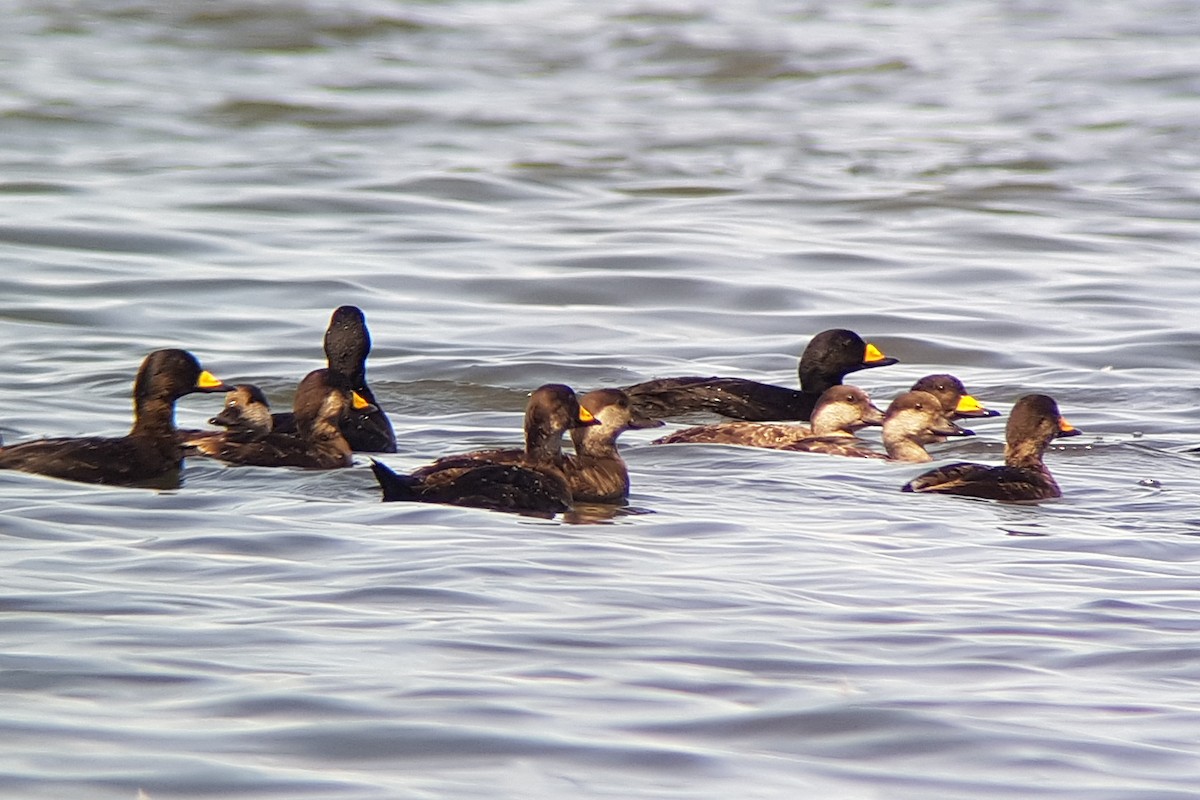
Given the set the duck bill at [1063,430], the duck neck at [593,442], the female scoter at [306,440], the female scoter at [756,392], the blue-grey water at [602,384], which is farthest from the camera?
the female scoter at [756,392]

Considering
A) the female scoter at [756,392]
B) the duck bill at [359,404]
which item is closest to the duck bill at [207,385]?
the duck bill at [359,404]

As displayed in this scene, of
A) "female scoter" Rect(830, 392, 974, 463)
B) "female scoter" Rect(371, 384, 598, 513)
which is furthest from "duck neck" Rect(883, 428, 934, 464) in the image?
"female scoter" Rect(371, 384, 598, 513)

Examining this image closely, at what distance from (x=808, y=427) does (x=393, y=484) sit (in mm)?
3268

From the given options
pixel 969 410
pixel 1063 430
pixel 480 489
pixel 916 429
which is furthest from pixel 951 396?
pixel 480 489

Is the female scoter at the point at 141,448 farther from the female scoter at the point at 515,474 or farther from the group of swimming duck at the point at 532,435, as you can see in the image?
the female scoter at the point at 515,474

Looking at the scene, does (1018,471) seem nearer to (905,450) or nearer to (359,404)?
(905,450)

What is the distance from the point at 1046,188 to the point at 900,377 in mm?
8718

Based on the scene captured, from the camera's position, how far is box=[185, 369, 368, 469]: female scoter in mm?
9531

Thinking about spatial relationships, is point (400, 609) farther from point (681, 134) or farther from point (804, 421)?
point (681, 134)

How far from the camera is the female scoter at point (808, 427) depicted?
10586 millimetres

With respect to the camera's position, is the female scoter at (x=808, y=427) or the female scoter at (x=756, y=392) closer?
the female scoter at (x=808, y=427)

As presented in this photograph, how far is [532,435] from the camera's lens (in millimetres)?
9195

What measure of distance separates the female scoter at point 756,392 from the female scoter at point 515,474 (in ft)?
7.21

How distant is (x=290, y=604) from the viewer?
269 inches
